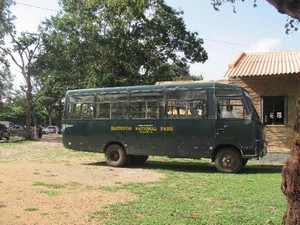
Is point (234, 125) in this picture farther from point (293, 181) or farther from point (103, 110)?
point (293, 181)

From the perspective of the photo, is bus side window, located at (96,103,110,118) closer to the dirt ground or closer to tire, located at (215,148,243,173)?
the dirt ground

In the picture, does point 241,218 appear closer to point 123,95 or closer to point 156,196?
point 156,196

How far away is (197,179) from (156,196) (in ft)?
10.3

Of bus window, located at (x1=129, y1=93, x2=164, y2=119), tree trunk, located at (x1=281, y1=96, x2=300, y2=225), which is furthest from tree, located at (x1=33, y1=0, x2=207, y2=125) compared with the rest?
tree trunk, located at (x1=281, y1=96, x2=300, y2=225)

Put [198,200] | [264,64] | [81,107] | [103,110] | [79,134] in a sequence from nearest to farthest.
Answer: [198,200] < [103,110] < [79,134] < [81,107] < [264,64]

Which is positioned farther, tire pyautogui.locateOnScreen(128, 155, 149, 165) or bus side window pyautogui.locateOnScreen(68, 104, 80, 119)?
bus side window pyautogui.locateOnScreen(68, 104, 80, 119)

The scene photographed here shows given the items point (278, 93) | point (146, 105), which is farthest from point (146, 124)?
point (278, 93)

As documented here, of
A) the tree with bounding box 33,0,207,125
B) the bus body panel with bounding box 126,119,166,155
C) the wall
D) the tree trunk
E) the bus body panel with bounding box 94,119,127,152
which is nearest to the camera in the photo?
the tree trunk

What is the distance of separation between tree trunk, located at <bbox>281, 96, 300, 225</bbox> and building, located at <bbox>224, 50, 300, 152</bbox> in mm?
12517

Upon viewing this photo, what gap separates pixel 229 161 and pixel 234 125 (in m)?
1.16

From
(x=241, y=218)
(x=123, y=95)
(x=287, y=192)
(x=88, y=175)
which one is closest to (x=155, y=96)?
(x=123, y=95)

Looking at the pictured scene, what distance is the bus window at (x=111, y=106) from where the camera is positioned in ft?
48.8

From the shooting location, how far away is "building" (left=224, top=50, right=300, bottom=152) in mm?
16934

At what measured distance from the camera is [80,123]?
51.0 ft
